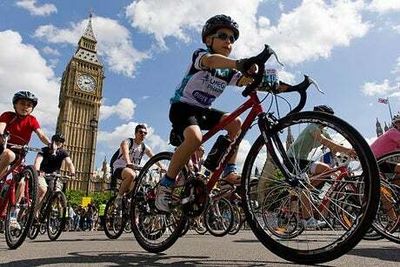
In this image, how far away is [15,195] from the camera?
5344 mm

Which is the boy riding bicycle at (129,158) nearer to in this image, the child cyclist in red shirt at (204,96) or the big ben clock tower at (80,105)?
the child cyclist in red shirt at (204,96)

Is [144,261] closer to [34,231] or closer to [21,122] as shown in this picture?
[21,122]

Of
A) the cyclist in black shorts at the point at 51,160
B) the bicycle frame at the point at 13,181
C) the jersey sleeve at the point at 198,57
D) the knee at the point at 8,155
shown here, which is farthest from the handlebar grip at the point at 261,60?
the cyclist in black shorts at the point at 51,160

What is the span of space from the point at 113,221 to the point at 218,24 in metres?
4.98

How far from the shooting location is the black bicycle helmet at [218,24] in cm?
372

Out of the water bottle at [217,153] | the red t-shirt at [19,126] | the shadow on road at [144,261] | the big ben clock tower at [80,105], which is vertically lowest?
the shadow on road at [144,261]

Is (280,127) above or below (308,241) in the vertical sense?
above

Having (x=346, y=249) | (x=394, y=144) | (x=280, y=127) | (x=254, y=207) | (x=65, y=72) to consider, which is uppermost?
(x=65, y=72)

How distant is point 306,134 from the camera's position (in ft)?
9.50

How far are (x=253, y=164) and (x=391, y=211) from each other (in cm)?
227

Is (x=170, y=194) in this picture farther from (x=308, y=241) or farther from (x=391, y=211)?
(x=391, y=211)

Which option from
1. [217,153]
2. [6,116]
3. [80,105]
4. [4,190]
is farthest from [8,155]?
[80,105]

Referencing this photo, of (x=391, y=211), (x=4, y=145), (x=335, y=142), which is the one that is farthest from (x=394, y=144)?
(x=4, y=145)

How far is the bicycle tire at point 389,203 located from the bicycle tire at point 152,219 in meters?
2.17
